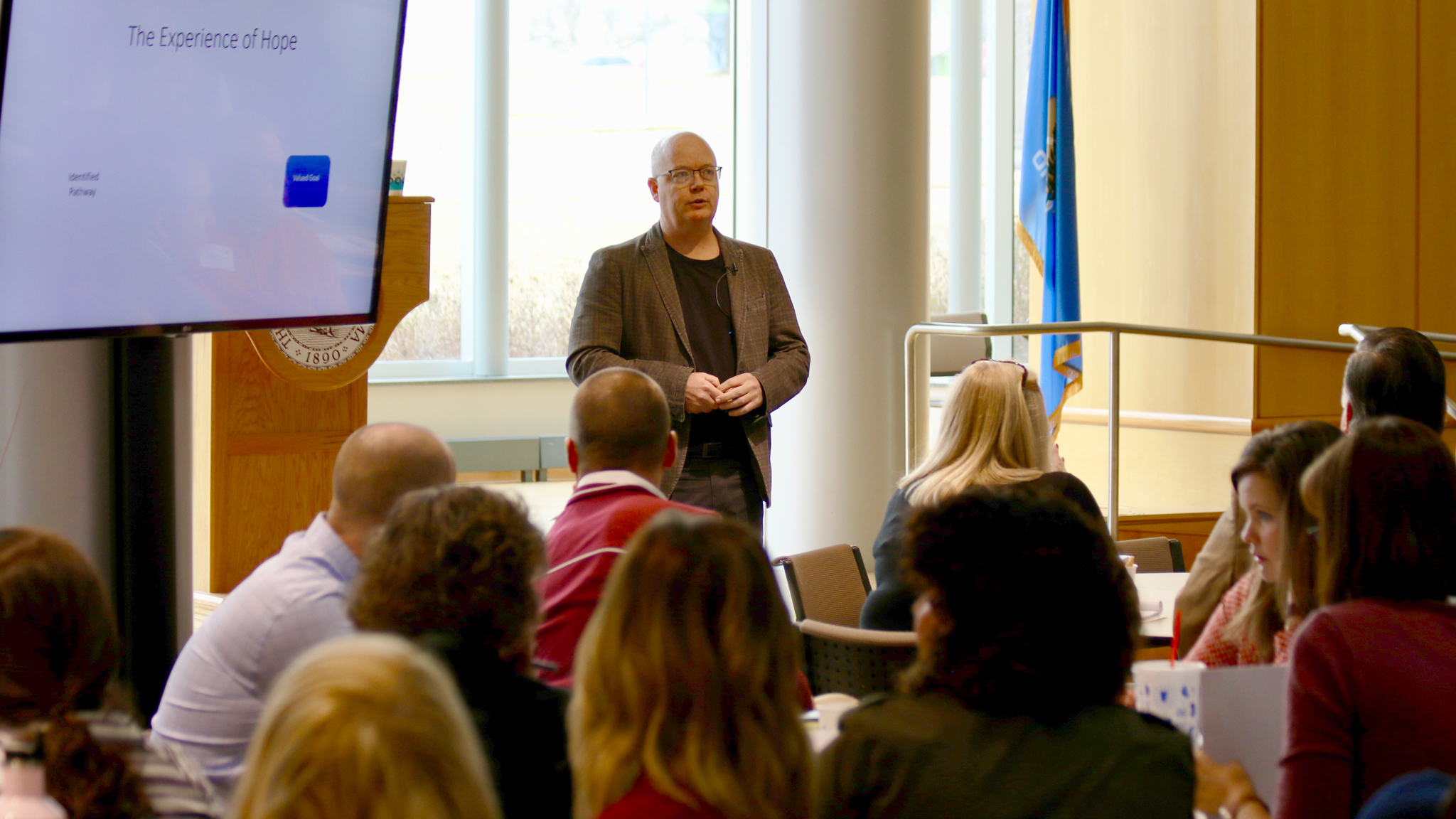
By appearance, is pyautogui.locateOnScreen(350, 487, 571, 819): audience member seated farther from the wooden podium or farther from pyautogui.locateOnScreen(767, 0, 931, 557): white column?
pyautogui.locateOnScreen(767, 0, 931, 557): white column

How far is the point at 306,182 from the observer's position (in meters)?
2.75

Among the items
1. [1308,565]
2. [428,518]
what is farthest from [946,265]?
[428,518]

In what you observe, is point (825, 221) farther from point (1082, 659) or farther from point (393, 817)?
point (393, 817)

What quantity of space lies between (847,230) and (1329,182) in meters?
2.72

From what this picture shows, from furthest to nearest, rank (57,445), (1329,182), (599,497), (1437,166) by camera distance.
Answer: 1. (1437,166)
2. (1329,182)
3. (57,445)
4. (599,497)

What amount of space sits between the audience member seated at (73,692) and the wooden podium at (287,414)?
2196mm

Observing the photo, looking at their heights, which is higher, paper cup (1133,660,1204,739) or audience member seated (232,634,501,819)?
audience member seated (232,634,501,819)

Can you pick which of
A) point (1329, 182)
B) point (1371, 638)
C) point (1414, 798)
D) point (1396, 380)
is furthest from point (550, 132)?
point (1414, 798)

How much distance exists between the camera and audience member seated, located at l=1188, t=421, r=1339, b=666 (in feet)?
6.23

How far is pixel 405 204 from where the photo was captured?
356 centimetres

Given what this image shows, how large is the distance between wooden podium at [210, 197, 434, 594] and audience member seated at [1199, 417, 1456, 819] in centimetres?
245

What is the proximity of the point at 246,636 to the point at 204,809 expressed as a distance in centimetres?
54

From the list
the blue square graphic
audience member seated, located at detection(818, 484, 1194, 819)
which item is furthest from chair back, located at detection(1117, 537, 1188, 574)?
audience member seated, located at detection(818, 484, 1194, 819)

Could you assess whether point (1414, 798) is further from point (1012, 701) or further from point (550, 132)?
point (550, 132)
